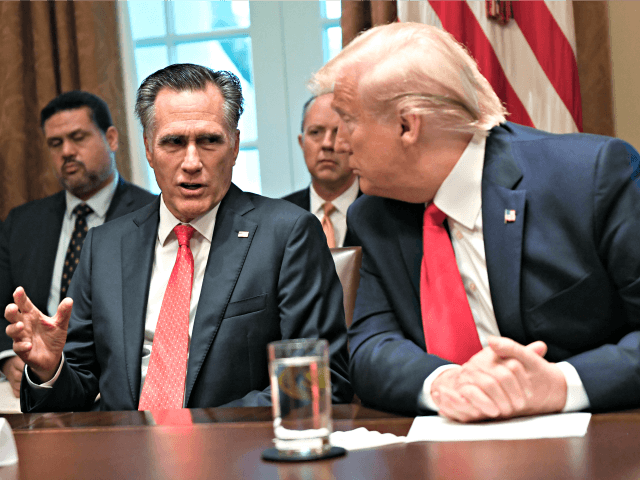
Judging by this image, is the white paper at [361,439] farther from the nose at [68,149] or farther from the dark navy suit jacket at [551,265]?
the nose at [68,149]

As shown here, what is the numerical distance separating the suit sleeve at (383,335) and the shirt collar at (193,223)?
1.53 feet

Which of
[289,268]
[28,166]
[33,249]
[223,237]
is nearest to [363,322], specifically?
[289,268]

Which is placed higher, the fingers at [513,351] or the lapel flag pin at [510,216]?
the lapel flag pin at [510,216]

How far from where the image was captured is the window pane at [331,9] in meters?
3.99

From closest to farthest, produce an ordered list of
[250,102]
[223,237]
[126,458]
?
[126,458] < [223,237] < [250,102]

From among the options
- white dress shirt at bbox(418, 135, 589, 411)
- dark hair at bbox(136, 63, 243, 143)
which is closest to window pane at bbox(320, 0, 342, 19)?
dark hair at bbox(136, 63, 243, 143)

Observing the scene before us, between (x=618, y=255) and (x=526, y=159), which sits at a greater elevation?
(x=526, y=159)

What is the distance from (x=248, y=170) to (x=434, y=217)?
2.65m

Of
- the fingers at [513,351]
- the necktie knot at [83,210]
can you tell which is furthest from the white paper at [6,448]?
the necktie knot at [83,210]

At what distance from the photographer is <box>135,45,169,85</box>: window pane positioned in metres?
4.22

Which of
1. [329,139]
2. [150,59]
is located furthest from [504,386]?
[150,59]

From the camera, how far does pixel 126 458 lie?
111 cm

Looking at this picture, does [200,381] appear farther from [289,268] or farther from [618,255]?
[618,255]

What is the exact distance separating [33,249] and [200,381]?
79.6 inches
